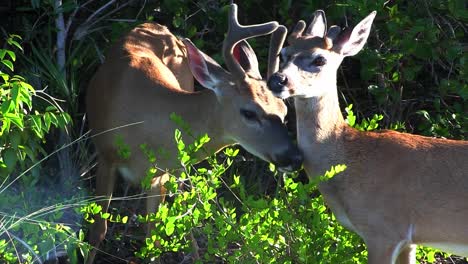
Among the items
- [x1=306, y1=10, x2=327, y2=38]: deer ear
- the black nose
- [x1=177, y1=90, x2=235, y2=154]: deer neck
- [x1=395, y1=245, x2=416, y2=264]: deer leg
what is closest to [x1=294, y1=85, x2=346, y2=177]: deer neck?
the black nose

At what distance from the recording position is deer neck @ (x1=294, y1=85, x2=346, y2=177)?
561 cm

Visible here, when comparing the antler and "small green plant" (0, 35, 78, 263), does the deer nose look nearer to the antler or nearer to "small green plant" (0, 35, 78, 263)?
the antler

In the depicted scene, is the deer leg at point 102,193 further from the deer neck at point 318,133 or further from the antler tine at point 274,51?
the deer neck at point 318,133

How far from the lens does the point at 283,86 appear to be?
5316 mm

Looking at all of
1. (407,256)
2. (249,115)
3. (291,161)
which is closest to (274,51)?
(249,115)

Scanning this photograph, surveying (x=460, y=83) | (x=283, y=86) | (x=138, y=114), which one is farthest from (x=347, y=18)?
(x=283, y=86)

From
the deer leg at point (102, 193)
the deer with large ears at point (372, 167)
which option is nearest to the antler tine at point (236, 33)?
the deer with large ears at point (372, 167)

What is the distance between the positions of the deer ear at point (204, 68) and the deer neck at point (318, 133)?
85 centimetres

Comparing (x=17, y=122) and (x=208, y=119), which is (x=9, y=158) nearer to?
(x=17, y=122)

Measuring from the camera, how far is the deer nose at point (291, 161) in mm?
5664

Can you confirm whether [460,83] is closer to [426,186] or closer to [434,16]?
[434,16]

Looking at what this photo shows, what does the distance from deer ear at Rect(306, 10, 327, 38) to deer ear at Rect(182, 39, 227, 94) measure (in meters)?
0.67

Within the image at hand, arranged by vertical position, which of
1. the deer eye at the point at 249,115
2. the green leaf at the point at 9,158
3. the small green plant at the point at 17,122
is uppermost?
the small green plant at the point at 17,122

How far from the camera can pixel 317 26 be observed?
19.9 feet
